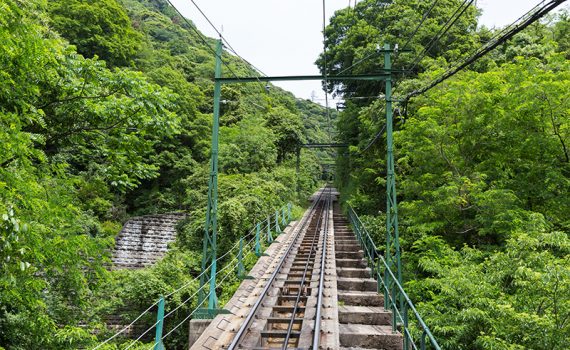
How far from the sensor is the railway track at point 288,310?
7.26 metres

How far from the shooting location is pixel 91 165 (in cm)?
1232

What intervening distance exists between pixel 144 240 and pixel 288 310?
19416mm

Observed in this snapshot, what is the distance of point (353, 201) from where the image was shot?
25.9 metres

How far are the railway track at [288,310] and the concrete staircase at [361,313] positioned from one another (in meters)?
0.70

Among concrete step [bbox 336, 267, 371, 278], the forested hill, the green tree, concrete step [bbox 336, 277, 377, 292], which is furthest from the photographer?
the green tree

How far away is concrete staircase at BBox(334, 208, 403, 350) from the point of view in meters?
7.65

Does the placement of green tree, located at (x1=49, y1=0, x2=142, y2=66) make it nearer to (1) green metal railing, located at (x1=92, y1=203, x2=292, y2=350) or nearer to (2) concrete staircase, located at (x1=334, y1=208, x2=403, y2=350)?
(1) green metal railing, located at (x1=92, y1=203, x2=292, y2=350)

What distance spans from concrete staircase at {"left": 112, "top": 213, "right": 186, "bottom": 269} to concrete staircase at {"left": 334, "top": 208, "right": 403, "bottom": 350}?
14812 millimetres

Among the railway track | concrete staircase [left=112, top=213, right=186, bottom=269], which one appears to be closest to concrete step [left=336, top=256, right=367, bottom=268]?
the railway track

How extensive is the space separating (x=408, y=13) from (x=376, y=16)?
167 inches

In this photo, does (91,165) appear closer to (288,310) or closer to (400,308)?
(288,310)

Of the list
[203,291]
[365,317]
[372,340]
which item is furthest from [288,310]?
[372,340]

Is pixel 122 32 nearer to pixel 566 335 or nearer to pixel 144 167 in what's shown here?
pixel 144 167

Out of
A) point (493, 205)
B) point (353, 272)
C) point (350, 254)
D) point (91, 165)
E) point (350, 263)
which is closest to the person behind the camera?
point (493, 205)
